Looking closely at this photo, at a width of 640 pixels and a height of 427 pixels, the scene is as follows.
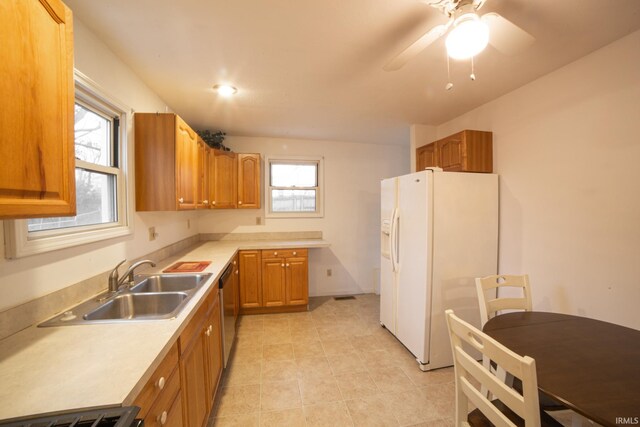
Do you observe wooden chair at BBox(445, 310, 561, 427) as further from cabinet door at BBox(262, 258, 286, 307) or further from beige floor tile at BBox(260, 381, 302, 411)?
cabinet door at BBox(262, 258, 286, 307)

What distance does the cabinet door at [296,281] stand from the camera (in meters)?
3.22

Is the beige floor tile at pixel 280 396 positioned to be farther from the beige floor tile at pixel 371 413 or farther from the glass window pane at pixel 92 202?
the glass window pane at pixel 92 202

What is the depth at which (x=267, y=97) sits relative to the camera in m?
2.38

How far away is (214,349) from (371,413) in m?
1.18

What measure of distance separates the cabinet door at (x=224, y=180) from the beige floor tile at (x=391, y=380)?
253cm

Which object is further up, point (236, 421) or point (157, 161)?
point (157, 161)

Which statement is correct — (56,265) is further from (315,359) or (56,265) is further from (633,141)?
(633,141)

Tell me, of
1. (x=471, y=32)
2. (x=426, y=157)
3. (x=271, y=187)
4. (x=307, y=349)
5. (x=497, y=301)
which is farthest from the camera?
(x=271, y=187)

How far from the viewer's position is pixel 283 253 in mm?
3203

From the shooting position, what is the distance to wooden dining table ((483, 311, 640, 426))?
82 centimetres

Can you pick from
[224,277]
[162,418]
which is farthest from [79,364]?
[224,277]

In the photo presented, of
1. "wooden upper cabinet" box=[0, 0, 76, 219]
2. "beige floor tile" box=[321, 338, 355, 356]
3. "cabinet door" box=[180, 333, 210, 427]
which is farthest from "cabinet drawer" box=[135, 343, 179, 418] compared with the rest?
"beige floor tile" box=[321, 338, 355, 356]

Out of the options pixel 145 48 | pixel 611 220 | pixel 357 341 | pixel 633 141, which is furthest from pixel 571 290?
pixel 145 48

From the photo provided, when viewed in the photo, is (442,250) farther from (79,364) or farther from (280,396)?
(79,364)
